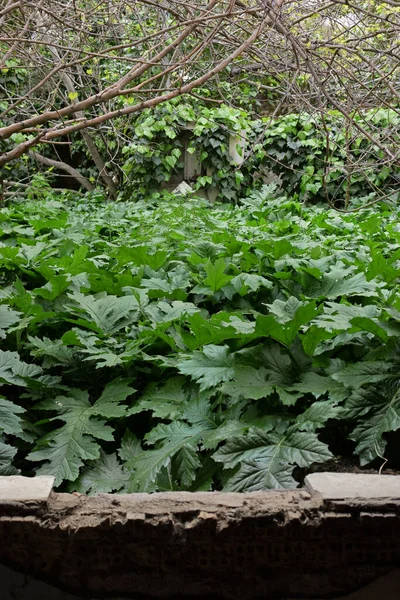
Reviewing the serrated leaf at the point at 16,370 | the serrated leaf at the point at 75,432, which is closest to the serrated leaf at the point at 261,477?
the serrated leaf at the point at 75,432

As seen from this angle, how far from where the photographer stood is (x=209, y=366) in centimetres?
203

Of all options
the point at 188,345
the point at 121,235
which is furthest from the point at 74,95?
the point at 188,345

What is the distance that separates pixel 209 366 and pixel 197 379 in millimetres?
105

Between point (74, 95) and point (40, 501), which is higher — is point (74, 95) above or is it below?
above

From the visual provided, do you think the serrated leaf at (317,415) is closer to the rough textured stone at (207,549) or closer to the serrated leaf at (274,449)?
the serrated leaf at (274,449)

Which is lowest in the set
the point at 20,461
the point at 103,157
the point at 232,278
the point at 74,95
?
the point at 103,157

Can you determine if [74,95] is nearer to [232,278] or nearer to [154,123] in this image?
[232,278]

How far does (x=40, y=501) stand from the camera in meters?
1.29

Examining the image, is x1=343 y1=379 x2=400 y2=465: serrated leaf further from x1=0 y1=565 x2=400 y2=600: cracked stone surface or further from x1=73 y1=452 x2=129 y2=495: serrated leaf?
x1=73 y1=452 x2=129 y2=495: serrated leaf

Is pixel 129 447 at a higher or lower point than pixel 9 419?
lower

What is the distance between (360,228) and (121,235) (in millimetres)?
2022

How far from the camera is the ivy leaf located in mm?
1961

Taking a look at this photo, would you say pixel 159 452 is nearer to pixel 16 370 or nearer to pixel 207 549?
pixel 207 549

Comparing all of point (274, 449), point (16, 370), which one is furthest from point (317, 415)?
point (16, 370)
